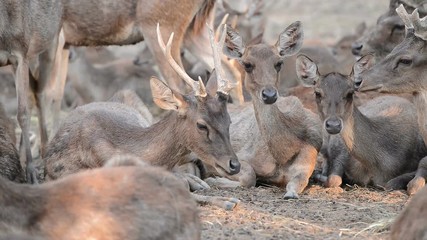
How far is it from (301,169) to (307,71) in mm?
910

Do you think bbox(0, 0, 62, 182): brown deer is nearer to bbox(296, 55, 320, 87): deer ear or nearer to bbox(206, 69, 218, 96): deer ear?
bbox(206, 69, 218, 96): deer ear

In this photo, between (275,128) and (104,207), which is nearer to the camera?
(104,207)

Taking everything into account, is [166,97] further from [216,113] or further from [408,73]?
[408,73]

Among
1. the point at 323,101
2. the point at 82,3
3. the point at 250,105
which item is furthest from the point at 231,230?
the point at 82,3

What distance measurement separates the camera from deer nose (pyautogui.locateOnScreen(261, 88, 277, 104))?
10008 millimetres

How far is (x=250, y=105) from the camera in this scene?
482 inches

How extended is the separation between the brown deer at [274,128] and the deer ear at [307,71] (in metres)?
0.20

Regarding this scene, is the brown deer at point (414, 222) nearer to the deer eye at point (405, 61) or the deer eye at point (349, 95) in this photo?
the deer eye at point (349, 95)

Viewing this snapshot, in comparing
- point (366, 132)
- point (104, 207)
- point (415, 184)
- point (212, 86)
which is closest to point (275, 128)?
point (212, 86)

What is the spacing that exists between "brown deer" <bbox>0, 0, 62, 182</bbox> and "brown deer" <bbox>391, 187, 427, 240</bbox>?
4217mm

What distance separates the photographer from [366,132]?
34.2ft

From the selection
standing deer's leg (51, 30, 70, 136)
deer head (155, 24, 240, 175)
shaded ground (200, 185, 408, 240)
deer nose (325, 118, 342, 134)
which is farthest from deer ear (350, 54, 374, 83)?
standing deer's leg (51, 30, 70, 136)

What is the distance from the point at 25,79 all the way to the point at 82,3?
2.12 meters

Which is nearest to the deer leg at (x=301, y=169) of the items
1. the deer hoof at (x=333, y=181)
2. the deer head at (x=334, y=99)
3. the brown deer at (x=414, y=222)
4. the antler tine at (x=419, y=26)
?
the deer hoof at (x=333, y=181)
